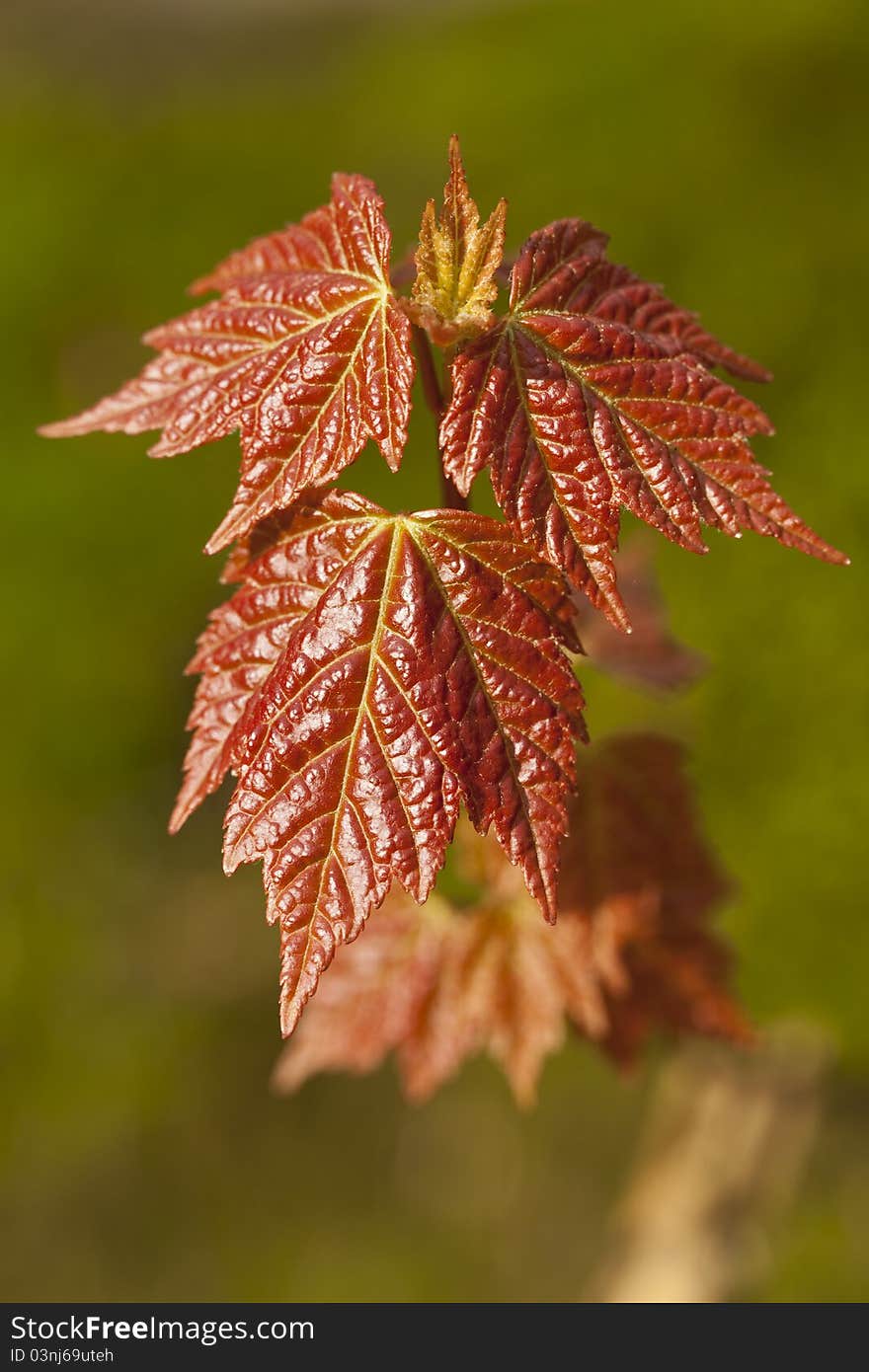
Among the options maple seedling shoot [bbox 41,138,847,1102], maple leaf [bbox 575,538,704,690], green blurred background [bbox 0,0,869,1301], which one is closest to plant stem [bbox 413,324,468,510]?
maple seedling shoot [bbox 41,138,847,1102]

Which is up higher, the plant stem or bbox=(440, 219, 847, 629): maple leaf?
the plant stem

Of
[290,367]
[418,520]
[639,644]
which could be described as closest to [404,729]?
[418,520]

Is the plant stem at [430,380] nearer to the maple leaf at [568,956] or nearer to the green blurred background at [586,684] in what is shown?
the maple leaf at [568,956]

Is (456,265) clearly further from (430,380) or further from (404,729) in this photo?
(404,729)

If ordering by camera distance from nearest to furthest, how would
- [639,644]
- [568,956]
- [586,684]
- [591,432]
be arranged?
[591,432]
[568,956]
[639,644]
[586,684]

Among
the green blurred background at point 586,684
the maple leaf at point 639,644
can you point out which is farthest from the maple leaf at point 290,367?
the green blurred background at point 586,684

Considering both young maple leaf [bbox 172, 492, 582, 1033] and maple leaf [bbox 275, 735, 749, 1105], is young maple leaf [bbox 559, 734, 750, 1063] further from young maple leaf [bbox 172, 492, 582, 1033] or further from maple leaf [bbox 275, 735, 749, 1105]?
young maple leaf [bbox 172, 492, 582, 1033]

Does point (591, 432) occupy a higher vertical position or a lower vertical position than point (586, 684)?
lower
